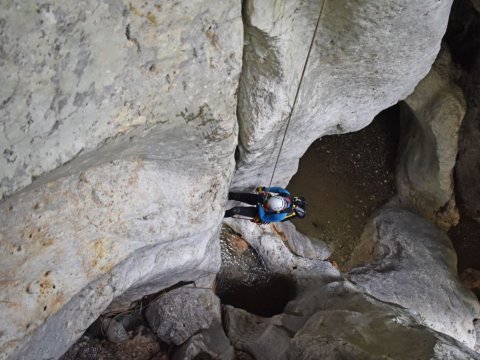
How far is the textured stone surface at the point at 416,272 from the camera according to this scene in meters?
4.76

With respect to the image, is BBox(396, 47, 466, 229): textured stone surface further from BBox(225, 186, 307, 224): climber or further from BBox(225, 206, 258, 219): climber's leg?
BBox(225, 206, 258, 219): climber's leg

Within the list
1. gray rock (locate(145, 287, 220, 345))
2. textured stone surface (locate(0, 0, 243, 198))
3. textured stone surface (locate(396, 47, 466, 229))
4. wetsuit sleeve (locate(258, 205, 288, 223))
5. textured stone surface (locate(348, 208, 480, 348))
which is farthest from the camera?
textured stone surface (locate(396, 47, 466, 229))

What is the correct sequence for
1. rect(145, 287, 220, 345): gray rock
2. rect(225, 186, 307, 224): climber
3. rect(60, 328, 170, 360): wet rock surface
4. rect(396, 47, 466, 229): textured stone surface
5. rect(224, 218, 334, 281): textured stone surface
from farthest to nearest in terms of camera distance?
rect(396, 47, 466, 229): textured stone surface
rect(224, 218, 334, 281): textured stone surface
rect(225, 186, 307, 224): climber
rect(145, 287, 220, 345): gray rock
rect(60, 328, 170, 360): wet rock surface

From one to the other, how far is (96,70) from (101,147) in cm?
41

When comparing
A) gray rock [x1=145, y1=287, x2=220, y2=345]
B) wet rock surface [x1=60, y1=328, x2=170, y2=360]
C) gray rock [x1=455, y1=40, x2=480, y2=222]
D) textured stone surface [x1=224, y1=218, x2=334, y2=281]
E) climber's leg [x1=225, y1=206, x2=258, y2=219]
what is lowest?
wet rock surface [x1=60, y1=328, x2=170, y2=360]

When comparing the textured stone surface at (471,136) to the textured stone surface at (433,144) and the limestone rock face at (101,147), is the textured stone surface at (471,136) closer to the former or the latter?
the textured stone surface at (433,144)

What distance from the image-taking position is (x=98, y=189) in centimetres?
260

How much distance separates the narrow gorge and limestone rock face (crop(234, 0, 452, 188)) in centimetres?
2

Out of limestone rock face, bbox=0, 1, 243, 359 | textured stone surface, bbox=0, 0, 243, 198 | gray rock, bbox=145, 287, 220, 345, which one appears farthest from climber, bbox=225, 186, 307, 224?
textured stone surface, bbox=0, 0, 243, 198

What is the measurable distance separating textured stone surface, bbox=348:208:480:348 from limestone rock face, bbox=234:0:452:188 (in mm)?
2056

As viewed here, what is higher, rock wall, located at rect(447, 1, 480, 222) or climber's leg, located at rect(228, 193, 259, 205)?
rock wall, located at rect(447, 1, 480, 222)

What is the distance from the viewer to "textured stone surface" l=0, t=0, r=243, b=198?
165cm

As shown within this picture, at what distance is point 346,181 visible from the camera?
6.39 meters

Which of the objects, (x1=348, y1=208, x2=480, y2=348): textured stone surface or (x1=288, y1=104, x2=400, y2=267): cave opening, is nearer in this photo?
(x1=348, y1=208, x2=480, y2=348): textured stone surface
